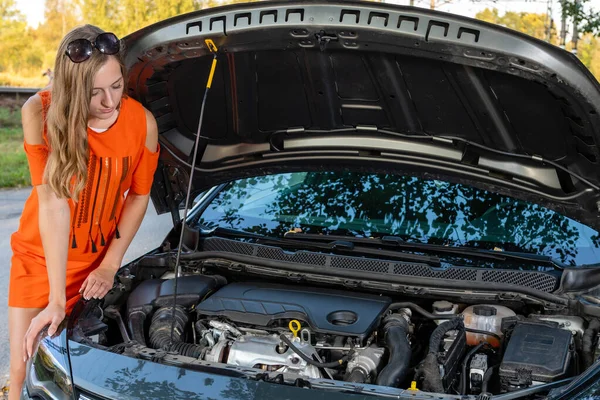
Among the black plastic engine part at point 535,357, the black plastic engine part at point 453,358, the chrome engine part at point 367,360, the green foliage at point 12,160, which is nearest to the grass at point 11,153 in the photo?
the green foliage at point 12,160

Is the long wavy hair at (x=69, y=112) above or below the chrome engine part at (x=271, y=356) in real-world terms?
above

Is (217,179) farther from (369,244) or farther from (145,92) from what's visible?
(369,244)

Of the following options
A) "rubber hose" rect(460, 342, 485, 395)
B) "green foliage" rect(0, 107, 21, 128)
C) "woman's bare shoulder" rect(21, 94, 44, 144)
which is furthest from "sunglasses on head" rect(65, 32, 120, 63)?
"green foliage" rect(0, 107, 21, 128)

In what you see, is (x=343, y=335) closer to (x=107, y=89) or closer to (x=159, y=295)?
(x=159, y=295)

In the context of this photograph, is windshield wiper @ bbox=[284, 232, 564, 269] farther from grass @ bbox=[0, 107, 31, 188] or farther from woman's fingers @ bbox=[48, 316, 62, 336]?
grass @ bbox=[0, 107, 31, 188]

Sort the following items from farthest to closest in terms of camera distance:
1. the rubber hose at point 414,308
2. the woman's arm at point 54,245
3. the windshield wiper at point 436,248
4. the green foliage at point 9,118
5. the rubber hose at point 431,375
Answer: the green foliage at point 9,118 < the windshield wiper at point 436,248 < the rubber hose at point 414,308 < the woman's arm at point 54,245 < the rubber hose at point 431,375

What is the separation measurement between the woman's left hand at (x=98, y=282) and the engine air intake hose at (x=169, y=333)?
0.26m

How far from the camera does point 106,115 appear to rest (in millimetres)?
2662

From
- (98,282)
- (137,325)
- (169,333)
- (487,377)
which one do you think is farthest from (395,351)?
(98,282)

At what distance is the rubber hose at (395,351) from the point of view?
231 centimetres

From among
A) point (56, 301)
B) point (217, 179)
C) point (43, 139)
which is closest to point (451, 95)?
point (217, 179)

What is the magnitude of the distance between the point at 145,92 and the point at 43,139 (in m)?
0.56

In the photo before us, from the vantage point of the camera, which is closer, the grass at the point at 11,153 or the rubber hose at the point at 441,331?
the rubber hose at the point at 441,331

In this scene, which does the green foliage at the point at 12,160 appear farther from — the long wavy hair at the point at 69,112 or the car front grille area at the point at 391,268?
the long wavy hair at the point at 69,112
